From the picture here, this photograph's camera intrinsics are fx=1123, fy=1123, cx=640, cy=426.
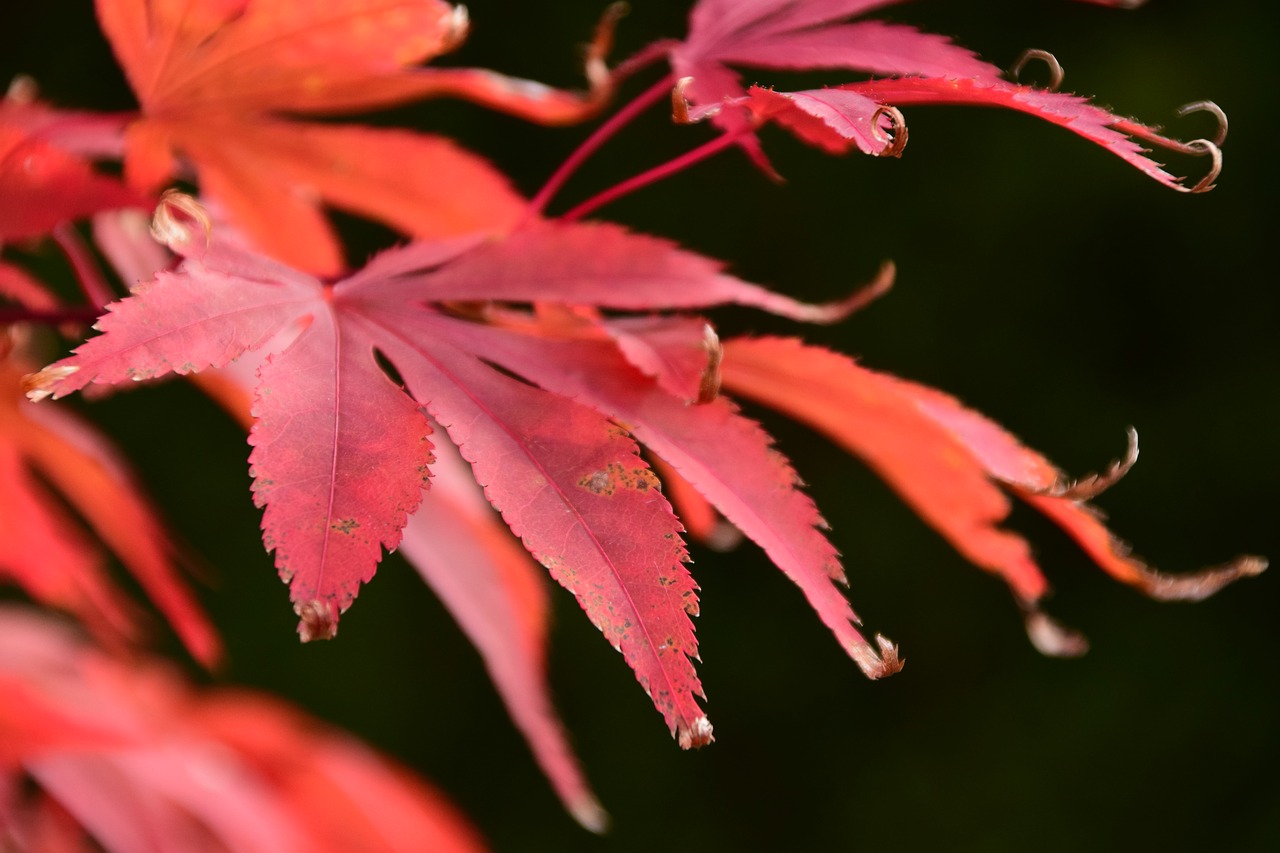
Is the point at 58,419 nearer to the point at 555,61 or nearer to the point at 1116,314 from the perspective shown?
the point at 555,61

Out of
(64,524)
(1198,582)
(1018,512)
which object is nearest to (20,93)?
(64,524)

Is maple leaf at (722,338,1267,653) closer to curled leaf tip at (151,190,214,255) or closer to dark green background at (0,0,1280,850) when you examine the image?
curled leaf tip at (151,190,214,255)

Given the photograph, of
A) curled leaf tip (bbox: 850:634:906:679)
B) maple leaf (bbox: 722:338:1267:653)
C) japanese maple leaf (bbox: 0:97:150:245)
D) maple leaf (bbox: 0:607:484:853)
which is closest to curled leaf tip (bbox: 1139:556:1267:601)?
maple leaf (bbox: 722:338:1267:653)

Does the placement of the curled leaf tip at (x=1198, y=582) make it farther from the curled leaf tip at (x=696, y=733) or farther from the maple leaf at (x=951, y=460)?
the curled leaf tip at (x=696, y=733)

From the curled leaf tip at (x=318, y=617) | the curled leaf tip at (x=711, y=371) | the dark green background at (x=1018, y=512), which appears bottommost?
the dark green background at (x=1018, y=512)

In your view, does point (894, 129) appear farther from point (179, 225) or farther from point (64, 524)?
point (64, 524)

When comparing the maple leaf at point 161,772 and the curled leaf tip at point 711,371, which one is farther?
the maple leaf at point 161,772

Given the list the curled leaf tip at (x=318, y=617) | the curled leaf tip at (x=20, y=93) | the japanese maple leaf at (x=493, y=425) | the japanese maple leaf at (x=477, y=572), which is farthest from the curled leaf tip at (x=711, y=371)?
the curled leaf tip at (x=20, y=93)
